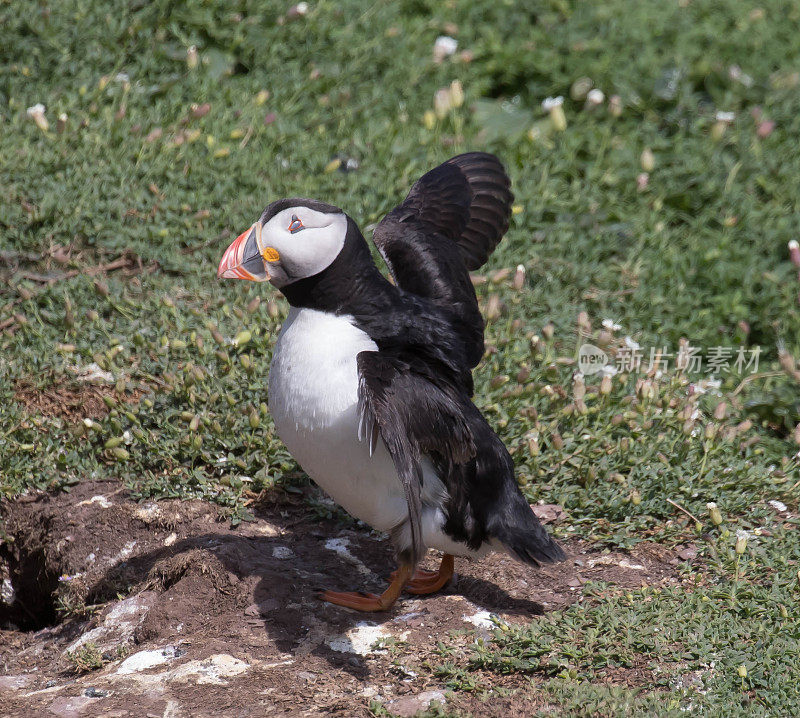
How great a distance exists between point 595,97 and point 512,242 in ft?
4.53

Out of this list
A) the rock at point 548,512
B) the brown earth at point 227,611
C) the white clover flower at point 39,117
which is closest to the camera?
the brown earth at point 227,611

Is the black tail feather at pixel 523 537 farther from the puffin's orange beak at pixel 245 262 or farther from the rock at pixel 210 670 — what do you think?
the puffin's orange beak at pixel 245 262

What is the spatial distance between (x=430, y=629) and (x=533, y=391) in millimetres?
1442

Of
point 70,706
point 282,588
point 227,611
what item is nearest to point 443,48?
point 282,588

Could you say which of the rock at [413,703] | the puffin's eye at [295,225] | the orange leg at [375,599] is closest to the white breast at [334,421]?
the orange leg at [375,599]

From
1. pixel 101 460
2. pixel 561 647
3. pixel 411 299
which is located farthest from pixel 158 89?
pixel 561 647

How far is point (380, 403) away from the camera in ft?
10.9

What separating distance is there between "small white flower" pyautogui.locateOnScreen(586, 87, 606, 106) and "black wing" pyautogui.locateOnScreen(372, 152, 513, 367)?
6.77 feet

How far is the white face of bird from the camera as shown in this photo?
3.50 metres

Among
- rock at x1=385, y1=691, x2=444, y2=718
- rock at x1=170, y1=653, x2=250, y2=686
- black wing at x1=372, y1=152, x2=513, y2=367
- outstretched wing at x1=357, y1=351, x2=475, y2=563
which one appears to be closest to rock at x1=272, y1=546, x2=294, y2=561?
rock at x1=170, y1=653, x2=250, y2=686

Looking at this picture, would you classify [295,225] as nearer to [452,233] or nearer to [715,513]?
[452,233]

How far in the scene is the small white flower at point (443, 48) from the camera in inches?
279

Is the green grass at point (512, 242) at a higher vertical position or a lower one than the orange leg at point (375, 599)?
higher

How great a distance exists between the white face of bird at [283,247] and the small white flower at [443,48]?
3.96 metres
